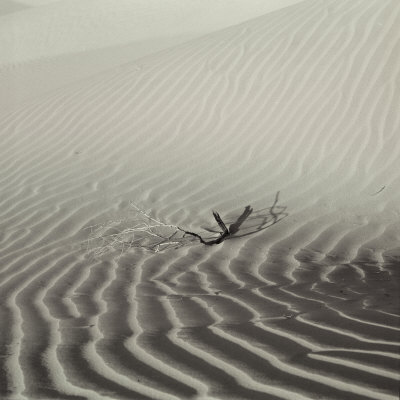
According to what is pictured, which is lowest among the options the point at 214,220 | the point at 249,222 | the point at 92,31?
the point at 249,222

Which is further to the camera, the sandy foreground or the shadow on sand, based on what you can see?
the shadow on sand

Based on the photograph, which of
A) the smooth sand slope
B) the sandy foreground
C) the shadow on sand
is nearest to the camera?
the sandy foreground

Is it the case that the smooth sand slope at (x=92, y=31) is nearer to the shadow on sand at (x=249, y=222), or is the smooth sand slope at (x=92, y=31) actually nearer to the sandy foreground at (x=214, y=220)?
the sandy foreground at (x=214, y=220)

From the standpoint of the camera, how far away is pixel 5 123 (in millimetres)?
9844

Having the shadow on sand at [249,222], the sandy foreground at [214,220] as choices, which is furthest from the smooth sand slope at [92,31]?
the shadow on sand at [249,222]

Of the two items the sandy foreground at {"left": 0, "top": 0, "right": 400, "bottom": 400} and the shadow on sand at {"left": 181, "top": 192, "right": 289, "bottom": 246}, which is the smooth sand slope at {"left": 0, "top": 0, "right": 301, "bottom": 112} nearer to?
the sandy foreground at {"left": 0, "top": 0, "right": 400, "bottom": 400}

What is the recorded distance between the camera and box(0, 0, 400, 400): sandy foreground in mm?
3125

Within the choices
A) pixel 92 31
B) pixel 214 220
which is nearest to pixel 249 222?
pixel 214 220

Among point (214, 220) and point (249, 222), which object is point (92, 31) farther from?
point (249, 222)

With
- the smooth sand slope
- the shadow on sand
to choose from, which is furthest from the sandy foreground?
the smooth sand slope

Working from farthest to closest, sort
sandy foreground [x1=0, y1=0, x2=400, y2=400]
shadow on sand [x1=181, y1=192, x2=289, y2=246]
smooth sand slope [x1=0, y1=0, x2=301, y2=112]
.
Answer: smooth sand slope [x1=0, y1=0, x2=301, y2=112]
shadow on sand [x1=181, y1=192, x2=289, y2=246]
sandy foreground [x1=0, y1=0, x2=400, y2=400]

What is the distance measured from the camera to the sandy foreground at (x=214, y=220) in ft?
10.3

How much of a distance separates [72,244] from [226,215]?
56.2 inches

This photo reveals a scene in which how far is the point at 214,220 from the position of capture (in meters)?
6.53
